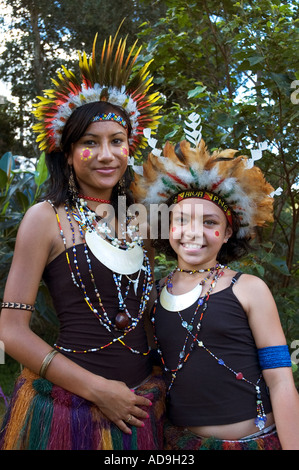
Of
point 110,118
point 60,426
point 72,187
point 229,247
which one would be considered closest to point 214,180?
point 229,247

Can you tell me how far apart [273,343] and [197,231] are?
1.75ft

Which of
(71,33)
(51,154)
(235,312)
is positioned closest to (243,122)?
(51,154)

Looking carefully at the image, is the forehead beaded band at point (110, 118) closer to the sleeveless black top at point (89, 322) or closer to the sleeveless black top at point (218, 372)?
the sleeveless black top at point (89, 322)

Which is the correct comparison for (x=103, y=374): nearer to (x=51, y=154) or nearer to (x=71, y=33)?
(x=51, y=154)

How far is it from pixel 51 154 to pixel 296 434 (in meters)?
1.56

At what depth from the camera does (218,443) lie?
1.75 metres

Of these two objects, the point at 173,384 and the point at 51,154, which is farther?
the point at 51,154

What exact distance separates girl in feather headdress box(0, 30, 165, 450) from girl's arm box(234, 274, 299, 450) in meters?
0.45

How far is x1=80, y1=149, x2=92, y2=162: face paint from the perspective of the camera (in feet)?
6.62

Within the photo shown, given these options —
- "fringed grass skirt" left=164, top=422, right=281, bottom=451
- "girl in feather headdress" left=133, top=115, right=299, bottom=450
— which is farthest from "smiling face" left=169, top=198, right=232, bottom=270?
"fringed grass skirt" left=164, top=422, right=281, bottom=451

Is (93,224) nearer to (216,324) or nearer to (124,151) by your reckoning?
(124,151)

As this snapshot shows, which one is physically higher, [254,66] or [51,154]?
[254,66]

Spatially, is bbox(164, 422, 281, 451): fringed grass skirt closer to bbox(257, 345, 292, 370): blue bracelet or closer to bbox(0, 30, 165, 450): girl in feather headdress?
bbox(0, 30, 165, 450): girl in feather headdress

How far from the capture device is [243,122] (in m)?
2.93
